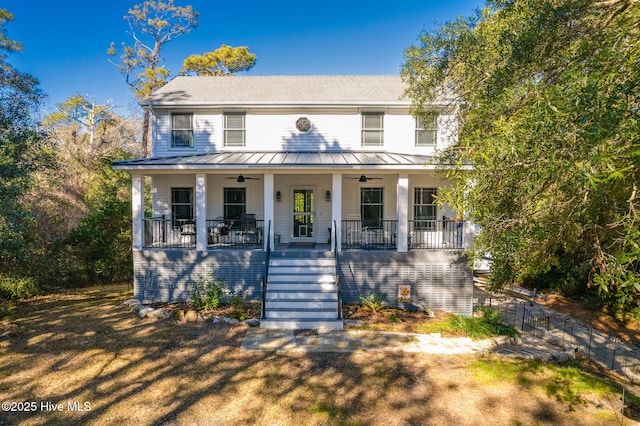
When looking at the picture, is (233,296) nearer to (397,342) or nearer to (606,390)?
(397,342)

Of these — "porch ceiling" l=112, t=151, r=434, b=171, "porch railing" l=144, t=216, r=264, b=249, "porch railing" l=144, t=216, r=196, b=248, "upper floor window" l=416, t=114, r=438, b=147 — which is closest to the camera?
"porch ceiling" l=112, t=151, r=434, b=171

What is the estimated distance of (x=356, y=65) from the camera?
1752 cm

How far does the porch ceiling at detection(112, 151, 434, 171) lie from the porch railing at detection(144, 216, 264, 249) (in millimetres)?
1855

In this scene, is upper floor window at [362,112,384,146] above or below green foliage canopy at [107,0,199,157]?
below

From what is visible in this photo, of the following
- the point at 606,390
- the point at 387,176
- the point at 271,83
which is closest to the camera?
the point at 606,390

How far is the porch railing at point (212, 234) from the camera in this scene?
11086 millimetres

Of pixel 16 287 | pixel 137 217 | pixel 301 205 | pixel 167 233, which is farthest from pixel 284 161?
pixel 16 287

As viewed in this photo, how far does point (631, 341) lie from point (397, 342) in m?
7.00

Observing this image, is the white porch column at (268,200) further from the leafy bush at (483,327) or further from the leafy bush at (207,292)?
the leafy bush at (483,327)

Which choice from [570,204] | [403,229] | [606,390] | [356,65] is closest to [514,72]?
[570,204]

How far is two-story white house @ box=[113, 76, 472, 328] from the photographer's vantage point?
33.9ft

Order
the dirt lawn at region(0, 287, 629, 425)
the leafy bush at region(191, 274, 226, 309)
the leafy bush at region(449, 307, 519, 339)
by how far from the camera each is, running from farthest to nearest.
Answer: the leafy bush at region(191, 274, 226, 309)
the leafy bush at region(449, 307, 519, 339)
the dirt lawn at region(0, 287, 629, 425)

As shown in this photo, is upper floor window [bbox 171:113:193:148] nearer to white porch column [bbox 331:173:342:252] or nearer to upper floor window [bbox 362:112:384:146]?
white porch column [bbox 331:173:342:252]

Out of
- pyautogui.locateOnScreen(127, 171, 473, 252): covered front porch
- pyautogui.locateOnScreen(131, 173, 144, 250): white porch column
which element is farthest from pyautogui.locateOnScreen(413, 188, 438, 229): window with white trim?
pyautogui.locateOnScreen(131, 173, 144, 250): white porch column
